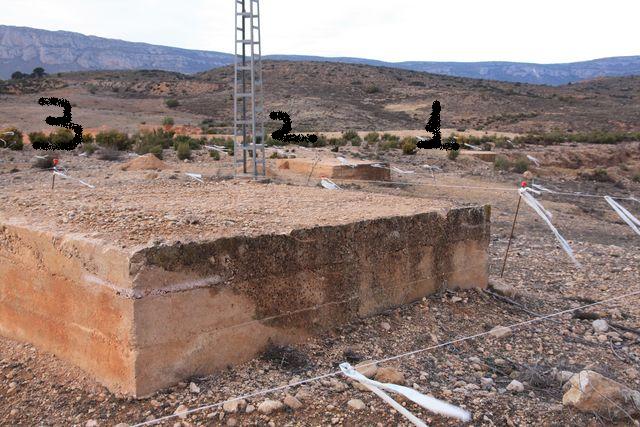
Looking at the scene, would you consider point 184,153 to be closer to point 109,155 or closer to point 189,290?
point 109,155

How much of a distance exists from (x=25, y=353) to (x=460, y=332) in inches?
126

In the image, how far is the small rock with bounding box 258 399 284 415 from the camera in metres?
3.48

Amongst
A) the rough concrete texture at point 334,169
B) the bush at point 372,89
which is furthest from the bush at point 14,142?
the bush at point 372,89

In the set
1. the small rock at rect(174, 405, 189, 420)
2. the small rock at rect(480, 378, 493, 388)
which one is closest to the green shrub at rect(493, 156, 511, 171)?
the small rock at rect(480, 378, 493, 388)

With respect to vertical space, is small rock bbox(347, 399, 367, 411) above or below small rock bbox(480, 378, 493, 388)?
above

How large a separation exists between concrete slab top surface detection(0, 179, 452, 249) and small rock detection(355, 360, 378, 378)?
1025mm

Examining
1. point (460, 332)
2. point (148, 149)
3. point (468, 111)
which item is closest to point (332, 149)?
point (148, 149)

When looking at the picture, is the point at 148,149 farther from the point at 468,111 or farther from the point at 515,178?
the point at 468,111

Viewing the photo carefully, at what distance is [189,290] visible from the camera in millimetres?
3725

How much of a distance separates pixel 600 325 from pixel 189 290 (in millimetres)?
3740

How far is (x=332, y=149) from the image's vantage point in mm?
19109

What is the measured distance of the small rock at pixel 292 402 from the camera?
3.55 m

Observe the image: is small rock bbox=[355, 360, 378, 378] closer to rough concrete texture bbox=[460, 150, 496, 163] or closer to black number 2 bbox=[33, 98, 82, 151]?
black number 2 bbox=[33, 98, 82, 151]

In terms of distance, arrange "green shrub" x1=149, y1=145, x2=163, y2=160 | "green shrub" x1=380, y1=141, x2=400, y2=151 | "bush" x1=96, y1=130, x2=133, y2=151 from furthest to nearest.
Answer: "green shrub" x1=380, y1=141, x2=400, y2=151 → "bush" x1=96, y1=130, x2=133, y2=151 → "green shrub" x1=149, y1=145, x2=163, y2=160
